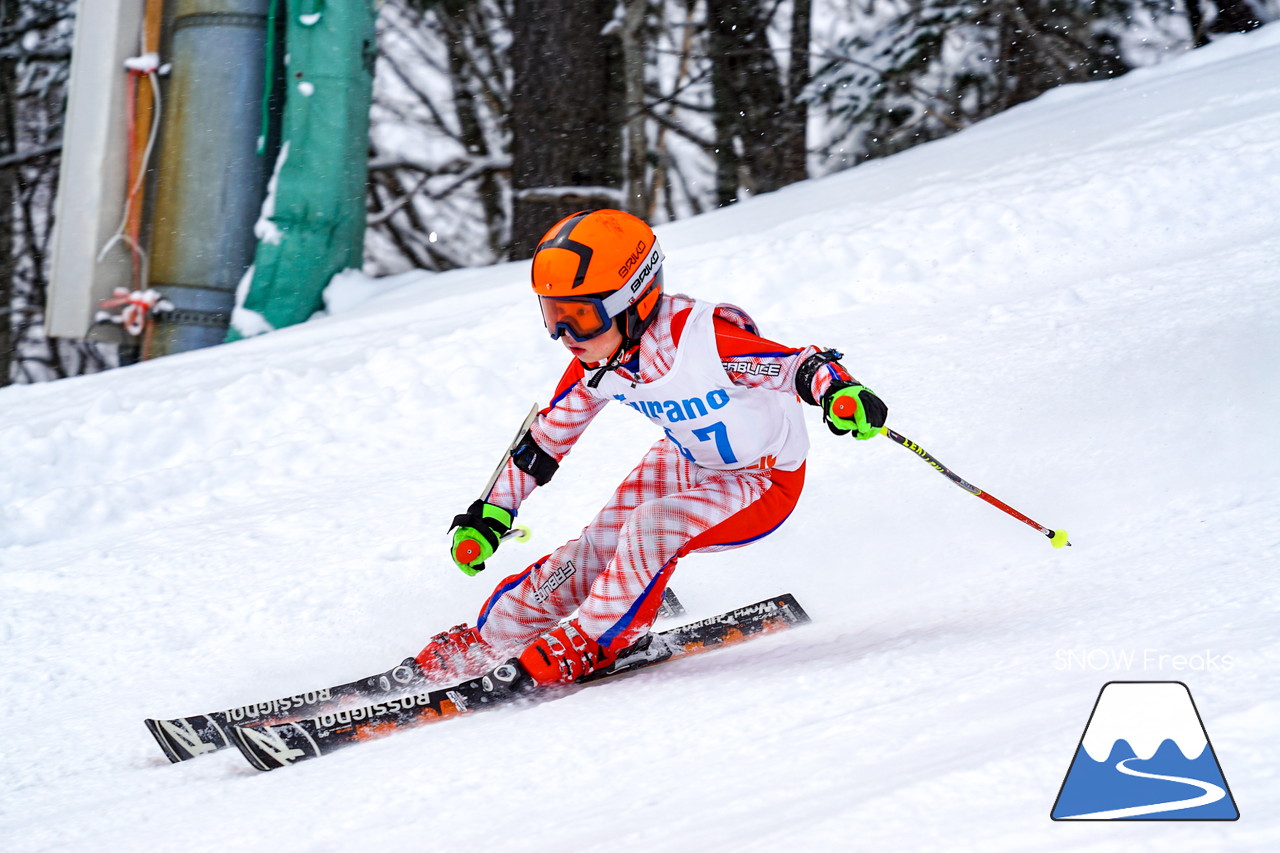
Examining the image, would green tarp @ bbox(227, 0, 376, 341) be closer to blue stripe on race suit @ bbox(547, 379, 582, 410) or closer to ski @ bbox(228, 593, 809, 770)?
blue stripe on race suit @ bbox(547, 379, 582, 410)

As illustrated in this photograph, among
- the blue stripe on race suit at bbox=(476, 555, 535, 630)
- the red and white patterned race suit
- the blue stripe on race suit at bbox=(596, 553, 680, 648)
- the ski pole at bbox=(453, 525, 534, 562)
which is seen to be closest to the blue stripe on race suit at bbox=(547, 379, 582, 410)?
the red and white patterned race suit

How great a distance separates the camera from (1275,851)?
4.70 feet


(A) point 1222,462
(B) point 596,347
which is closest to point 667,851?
(B) point 596,347

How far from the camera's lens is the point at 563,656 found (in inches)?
128

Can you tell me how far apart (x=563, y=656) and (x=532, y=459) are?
2.29 ft

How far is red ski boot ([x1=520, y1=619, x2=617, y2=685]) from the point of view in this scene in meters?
3.22

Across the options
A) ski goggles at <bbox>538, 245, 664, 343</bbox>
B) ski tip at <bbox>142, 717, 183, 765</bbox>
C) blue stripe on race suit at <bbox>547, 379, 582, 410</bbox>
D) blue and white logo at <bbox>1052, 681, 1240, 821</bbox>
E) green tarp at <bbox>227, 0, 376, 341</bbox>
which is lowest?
ski tip at <bbox>142, 717, 183, 765</bbox>

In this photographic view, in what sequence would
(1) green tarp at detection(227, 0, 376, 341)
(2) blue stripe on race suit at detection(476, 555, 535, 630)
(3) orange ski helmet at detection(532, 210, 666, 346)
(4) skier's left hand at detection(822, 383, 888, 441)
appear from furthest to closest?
(1) green tarp at detection(227, 0, 376, 341), (2) blue stripe on race suit at detection(476, 555, 535, 630), (3) orange ski helmet at detection(532, 210, 666, 346), (4) skier's left hand at detection(822, 383, 888, 441)

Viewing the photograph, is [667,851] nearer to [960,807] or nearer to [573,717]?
[960,807]

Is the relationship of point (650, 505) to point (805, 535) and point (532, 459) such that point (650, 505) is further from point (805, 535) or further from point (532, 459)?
point (805, 535)

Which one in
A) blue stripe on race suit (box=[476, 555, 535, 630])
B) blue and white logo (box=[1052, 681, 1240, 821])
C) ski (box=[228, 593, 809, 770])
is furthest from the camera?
blue stripe on race suit (box=[476, 555, 535, 630])

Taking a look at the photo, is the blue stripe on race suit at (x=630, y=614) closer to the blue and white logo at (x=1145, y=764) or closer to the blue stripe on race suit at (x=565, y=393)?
the blue stripe on race suit at (x=565, y=393)

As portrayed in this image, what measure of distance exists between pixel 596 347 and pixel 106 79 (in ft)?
22.0

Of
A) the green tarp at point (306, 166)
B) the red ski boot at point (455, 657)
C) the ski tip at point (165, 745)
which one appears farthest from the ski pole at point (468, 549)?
the green tarp at point (306, 166)
